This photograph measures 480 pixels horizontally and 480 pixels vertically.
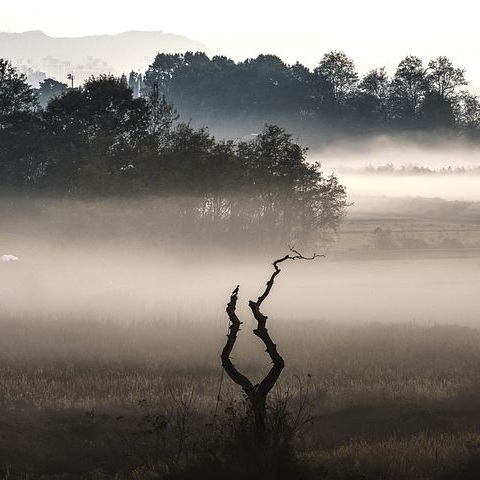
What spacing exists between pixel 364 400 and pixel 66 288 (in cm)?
4526

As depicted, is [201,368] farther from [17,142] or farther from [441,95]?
[441,95]

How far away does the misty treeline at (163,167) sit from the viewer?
8675 centimetres

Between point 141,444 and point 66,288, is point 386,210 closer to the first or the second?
point 66,288

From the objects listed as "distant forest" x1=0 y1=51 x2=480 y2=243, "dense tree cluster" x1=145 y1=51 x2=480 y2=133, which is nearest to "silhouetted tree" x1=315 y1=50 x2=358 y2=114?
"dense tree cluster" x1=145 y1=51 x2=480 y2=133

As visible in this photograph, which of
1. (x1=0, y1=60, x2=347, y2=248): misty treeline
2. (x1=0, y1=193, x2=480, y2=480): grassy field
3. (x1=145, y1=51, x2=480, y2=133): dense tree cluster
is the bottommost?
(x1=0, y1=193, x2=480, y2=480): grassy field

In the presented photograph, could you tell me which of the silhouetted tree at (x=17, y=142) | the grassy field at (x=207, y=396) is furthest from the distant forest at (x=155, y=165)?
the grassy field at (x=207, y=396)

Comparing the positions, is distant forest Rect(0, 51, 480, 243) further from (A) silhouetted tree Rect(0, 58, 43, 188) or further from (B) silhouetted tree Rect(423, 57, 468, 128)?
(B) silhouetted tree Rect(423, 57, 468, 128)

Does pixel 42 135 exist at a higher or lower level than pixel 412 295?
higher

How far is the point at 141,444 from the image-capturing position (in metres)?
24.5

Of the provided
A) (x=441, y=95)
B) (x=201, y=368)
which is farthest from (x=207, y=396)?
(x=441, y=95)

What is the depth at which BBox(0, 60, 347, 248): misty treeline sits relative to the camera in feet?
285

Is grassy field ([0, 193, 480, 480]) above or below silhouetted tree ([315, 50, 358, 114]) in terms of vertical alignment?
below

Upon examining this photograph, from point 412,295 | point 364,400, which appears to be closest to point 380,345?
point 364,400

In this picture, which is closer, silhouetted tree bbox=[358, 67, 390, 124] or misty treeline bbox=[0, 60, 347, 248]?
misty treeline bbox=[0, 60, 347, 248]
